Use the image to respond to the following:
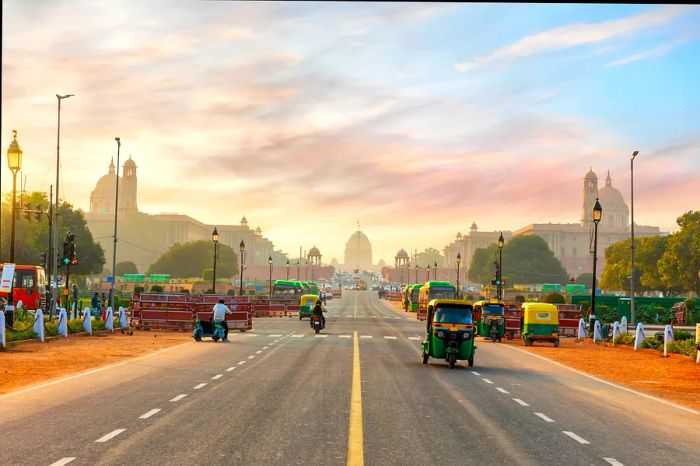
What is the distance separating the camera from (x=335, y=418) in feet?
48.7

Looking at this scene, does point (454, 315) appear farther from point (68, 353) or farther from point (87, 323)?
point (87, 323)

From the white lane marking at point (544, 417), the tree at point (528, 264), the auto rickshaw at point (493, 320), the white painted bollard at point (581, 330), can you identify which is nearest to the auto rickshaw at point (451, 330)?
the white lane marking at point (544, 417)

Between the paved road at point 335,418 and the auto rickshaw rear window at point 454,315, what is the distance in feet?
4.76

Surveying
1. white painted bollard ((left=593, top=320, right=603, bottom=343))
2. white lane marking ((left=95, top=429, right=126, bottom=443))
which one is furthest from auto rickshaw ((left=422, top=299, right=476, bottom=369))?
white painted bollard ((left=593, top=320, right=603, bottom=343))

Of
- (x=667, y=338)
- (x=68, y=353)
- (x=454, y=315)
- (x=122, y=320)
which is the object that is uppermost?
(x=454, y=315)

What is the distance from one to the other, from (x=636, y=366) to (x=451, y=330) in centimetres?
803

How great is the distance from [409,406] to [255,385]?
4701 millimetres

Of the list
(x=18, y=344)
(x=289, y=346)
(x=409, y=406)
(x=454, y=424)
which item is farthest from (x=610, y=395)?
(x=18, y=344)

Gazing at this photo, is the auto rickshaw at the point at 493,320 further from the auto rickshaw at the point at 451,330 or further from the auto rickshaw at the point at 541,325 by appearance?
the auto rickshaw at the point at 451,330

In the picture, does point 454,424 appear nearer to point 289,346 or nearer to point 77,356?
point 77,356

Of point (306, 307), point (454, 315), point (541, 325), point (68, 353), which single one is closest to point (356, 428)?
point (454, 315)

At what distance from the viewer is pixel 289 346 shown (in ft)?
116

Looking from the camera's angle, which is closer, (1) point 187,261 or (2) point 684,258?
(2) point 684,258

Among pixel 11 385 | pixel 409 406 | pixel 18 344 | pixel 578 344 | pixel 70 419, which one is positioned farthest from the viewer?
pixel 578 344
